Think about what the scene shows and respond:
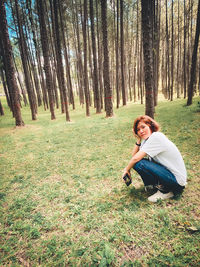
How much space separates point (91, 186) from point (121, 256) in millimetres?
1786

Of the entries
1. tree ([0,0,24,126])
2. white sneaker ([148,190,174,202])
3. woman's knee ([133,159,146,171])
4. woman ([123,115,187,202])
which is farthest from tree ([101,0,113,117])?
white sneaker ([148,190,174,202])

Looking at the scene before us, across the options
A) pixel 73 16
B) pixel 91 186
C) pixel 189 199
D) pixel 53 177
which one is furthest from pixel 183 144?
pixel 73 16

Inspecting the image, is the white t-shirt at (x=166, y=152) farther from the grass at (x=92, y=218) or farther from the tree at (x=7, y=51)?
the tree at (x=7, y=51)

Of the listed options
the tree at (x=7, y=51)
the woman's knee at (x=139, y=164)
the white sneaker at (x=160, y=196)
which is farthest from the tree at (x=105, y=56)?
the white sneaker at (x=160, y=196)

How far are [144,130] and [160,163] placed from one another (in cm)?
70

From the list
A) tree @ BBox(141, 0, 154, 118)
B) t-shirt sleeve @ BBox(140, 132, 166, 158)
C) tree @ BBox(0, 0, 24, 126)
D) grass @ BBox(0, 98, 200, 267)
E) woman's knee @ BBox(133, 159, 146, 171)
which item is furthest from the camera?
A: tree @ BBox(0, 0, 24, 126)

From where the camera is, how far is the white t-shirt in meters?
2.37

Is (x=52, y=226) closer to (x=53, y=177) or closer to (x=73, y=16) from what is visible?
(x=53, y=177)

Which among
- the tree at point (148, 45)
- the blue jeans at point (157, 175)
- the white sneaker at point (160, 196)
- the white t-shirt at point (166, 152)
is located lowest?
the white sneaker at point (160, 196)

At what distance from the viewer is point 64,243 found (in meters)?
2.08

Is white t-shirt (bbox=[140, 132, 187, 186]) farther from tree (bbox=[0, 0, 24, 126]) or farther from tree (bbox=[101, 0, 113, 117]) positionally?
tree (bbox=[0, 0, 24, 126])

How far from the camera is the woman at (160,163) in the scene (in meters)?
2.38

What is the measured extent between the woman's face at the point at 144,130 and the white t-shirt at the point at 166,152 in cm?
27

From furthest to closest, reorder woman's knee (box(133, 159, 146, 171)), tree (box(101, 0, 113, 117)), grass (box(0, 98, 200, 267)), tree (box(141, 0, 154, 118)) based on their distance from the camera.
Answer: tree (box(101, 0, 113, 117)) < tree (box(141, 0, 154, 118)) < woman's knee (box(133, 159, 146, 171)) < grass (box(0, 98, 200, 267))
